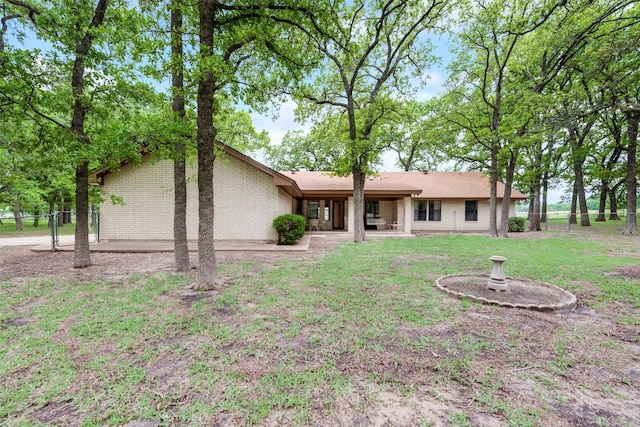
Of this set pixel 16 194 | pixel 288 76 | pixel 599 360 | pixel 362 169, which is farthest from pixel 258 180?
pixel 16 194

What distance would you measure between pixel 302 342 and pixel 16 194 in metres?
24.0

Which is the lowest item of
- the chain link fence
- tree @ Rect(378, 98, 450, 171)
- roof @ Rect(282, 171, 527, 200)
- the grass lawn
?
the grass lawn

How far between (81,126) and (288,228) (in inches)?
273

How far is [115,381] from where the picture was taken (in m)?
2.46

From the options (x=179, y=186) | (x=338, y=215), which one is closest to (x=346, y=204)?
(x=338, y=215)

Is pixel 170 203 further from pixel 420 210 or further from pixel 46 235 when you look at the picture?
pixel 420 210

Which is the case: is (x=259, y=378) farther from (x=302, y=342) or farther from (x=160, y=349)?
(x=160, y=349)

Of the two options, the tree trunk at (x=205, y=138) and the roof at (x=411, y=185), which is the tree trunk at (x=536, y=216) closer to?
the roof at (x=411, y=185)

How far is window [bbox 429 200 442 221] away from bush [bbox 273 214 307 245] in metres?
11.9

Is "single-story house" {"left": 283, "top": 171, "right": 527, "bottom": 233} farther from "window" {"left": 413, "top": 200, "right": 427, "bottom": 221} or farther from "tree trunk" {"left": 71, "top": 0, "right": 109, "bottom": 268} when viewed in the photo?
"tree trunk" {"left": 71, "top": 0, "right": 109, "bottom": 268}

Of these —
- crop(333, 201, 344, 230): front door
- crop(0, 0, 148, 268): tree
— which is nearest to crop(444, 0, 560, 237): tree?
crop(333, 201, 344, 230): front door

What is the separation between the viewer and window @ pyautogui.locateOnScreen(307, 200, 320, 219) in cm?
1942

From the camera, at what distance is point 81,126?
671 centimetres

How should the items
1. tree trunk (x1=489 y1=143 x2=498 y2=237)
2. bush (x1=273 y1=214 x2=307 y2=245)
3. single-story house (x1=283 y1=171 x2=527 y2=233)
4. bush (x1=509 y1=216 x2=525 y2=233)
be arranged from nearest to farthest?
bush (x1=273 y1=214 x2=307 y2=245) < tree trunk (x1=489 y1=143 x2=498 y2=237) < bush (x1=509 y1=216 x2=525 y2=233) < single-story house (x1=283 y1=171 x2=527 y2=233)
